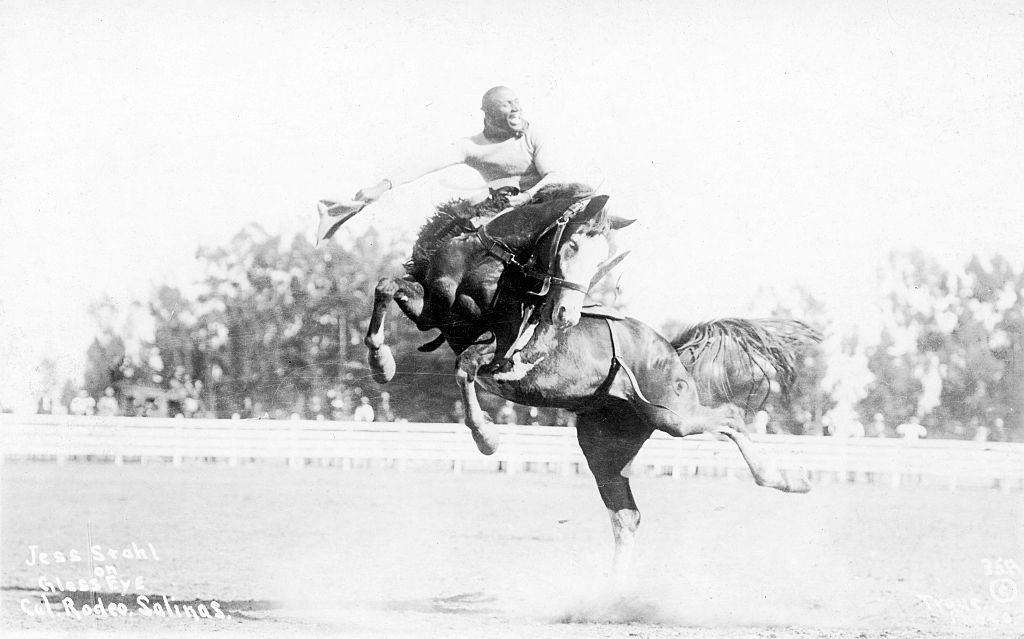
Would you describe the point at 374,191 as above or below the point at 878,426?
above

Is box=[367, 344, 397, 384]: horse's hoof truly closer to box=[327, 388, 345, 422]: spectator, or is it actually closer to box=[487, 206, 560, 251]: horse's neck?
box=[327, 388, 345, 422]: spectator

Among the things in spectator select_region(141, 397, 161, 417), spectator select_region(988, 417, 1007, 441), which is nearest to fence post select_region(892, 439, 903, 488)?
spectator select_region(988, 417, 1007, 441)

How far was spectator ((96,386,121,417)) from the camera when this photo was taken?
650 cm

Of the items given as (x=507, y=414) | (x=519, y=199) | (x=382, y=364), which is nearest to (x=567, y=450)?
(x=507, y=414)

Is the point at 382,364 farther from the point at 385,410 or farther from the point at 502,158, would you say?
the point at 502,158

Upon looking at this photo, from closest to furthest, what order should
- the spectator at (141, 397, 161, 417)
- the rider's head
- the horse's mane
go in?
the horse's mane → the rider's head → the spectator at (141, 397, 161, 417)

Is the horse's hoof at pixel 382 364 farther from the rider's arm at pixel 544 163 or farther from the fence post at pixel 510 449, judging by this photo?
the rider's arm at pixel 544 163

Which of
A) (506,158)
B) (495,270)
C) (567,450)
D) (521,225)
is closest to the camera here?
(495,270)

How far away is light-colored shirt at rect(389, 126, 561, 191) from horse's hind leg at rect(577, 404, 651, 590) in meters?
1.43

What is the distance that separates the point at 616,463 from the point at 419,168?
6.86 feet

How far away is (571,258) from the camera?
20.0 ft

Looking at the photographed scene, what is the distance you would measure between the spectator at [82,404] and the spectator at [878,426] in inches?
184

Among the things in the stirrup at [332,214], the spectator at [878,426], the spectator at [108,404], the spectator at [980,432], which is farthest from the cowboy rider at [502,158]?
the spectator at [980,432]

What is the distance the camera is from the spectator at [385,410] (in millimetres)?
6359
